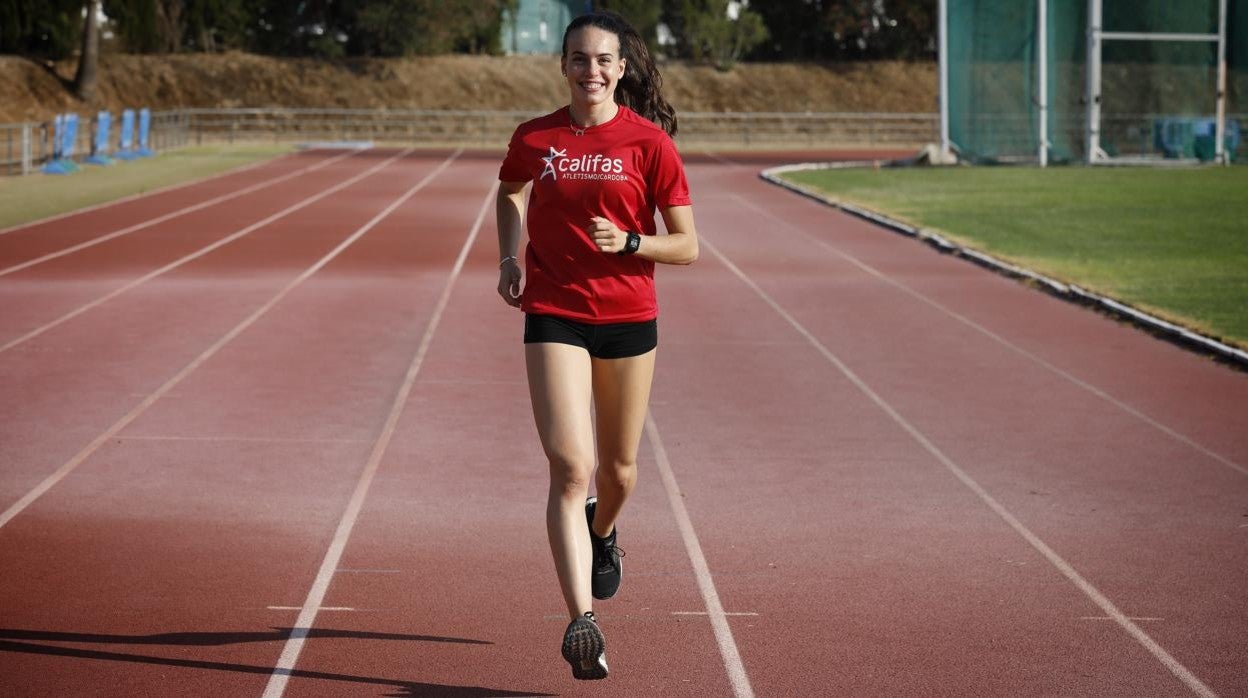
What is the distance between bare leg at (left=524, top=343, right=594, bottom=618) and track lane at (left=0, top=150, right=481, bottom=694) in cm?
66

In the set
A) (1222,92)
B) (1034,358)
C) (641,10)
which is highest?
(641,10)

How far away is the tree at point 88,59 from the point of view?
64375 mm

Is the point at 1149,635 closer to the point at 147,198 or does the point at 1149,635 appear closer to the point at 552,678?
the point at 552,678

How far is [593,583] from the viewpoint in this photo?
613 centimetres

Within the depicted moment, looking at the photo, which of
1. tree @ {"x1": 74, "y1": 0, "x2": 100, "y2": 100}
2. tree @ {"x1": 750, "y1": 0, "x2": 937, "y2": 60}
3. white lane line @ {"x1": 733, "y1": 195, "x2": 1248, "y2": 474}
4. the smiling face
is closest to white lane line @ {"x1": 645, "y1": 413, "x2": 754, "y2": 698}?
the smiling face

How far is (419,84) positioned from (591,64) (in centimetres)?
7019

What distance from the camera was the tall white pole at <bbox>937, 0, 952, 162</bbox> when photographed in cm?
4341

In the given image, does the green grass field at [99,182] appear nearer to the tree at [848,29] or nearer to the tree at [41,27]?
the tree at [41,27]

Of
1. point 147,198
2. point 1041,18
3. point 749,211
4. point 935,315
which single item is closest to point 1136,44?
point 1041,18

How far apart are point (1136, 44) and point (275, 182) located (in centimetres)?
1914

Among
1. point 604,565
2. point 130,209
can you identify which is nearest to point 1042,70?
point 130,209

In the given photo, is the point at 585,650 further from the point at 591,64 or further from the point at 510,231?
the point at 591,64

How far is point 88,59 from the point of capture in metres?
65.9

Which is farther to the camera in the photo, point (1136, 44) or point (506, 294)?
point (1136, 44)
